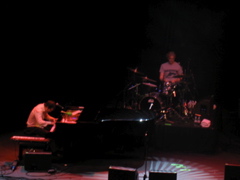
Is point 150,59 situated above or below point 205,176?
above

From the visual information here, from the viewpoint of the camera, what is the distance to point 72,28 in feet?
35.0

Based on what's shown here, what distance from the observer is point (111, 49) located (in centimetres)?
1085

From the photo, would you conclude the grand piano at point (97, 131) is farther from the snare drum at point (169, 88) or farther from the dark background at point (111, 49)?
the dark background at point (111, 49)

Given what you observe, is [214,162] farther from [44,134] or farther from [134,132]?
[44,134]

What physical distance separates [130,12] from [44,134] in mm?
5456

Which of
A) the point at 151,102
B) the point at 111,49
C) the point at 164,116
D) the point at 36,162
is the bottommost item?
the point at 36,162

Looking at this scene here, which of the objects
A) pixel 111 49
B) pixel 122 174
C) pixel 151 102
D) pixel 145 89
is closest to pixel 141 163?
pixel 122 174

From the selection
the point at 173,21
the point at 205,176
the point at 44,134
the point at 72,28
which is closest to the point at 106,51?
the point at 72,28

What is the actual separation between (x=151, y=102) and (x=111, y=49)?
248cm

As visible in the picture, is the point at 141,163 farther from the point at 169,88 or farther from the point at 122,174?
the point at 169,88

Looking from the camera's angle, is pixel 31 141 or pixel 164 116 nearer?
pixel 31 141

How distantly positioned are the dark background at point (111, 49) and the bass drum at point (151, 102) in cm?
155

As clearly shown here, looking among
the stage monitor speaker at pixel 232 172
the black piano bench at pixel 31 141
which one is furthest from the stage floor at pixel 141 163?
the stage monitor speaker at pixel 232 172

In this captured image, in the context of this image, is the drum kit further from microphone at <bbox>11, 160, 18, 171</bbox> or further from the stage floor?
microphone at <bbox>11, 160, 18, 171</bbox>
